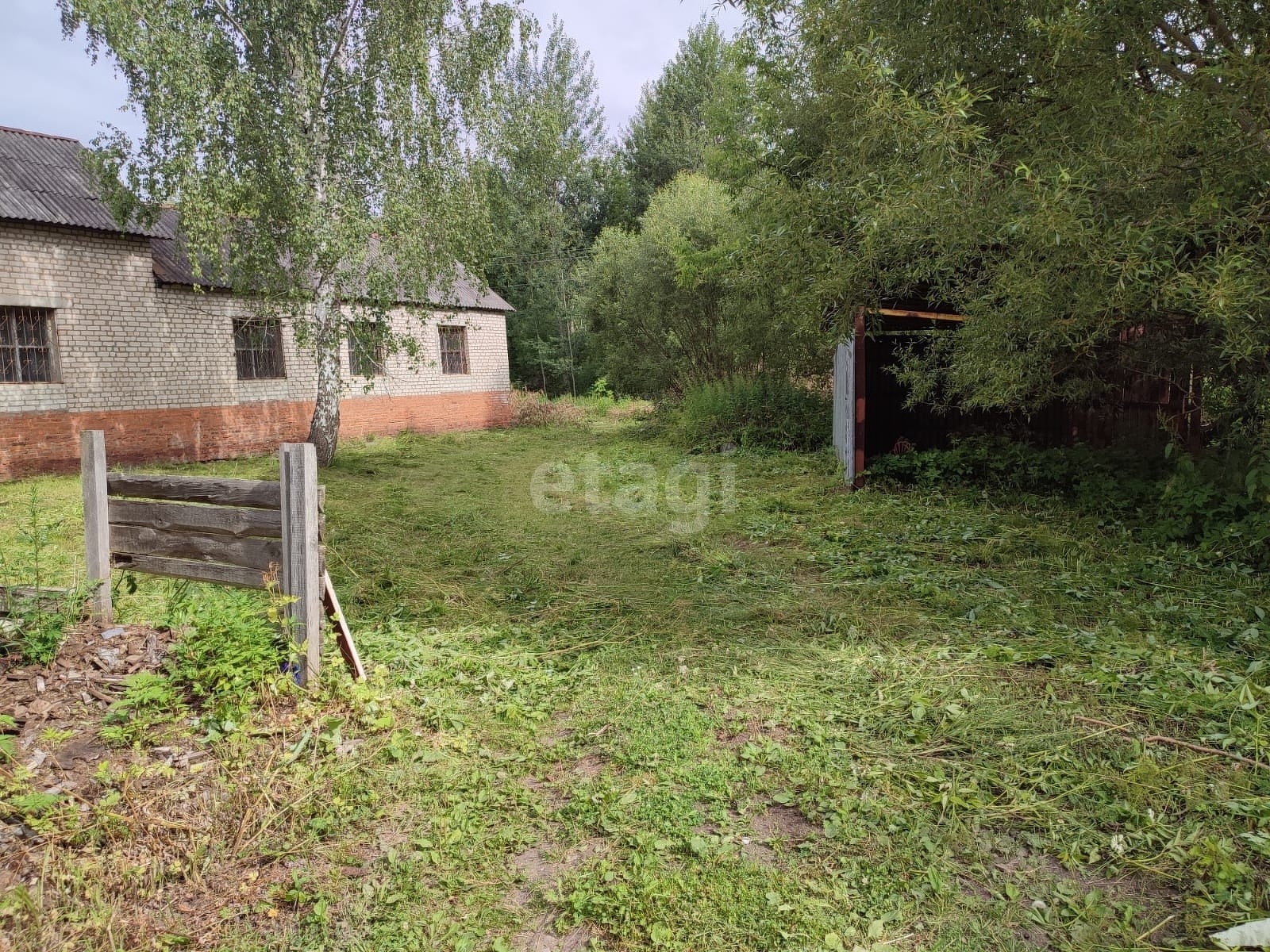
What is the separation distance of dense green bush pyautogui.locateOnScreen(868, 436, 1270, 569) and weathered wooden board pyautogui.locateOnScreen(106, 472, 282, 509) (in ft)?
21.6

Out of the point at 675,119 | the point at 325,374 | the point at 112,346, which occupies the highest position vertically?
the point at 675,119

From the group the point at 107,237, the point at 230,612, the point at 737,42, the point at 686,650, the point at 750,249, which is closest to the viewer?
the point at 230,612

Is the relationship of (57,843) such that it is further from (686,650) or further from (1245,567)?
(1245,567)

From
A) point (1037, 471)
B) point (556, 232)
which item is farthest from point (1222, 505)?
point (556, 232)

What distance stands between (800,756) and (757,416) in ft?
38.2

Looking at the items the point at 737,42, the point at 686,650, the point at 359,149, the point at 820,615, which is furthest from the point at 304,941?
the point at 737,42

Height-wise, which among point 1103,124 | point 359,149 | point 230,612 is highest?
point 359,149

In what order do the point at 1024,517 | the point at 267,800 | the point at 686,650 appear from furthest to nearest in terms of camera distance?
the point at 1024,517
the point at 686,650
the point at 267,800

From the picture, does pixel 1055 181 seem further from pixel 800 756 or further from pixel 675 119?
pixel 675 119

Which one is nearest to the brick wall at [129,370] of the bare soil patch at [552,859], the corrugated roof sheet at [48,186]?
the corrugated roof sheet at [48,186]

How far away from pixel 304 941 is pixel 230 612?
1.76m

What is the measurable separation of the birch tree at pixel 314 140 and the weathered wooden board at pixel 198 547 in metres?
7.61

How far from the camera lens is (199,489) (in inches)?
151

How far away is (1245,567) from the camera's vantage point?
5301 millimetres
